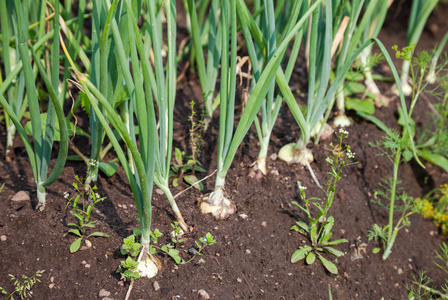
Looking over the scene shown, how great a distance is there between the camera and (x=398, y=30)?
3406mm

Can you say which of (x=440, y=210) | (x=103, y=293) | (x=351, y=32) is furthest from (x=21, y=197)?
(x=440, y=210)

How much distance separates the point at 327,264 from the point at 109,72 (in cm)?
93

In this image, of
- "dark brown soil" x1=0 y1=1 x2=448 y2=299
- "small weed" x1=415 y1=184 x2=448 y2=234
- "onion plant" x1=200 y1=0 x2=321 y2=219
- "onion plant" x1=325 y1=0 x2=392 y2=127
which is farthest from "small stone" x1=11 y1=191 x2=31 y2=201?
"small weed" x1=415 y1=184 x2=448 y2=234

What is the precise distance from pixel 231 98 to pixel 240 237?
466 millimetres

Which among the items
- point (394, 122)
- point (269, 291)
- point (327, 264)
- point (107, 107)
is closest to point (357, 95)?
point (394, 122)

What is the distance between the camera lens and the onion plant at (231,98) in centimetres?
130

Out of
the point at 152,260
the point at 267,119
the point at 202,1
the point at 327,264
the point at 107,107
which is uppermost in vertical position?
the point at 107,107

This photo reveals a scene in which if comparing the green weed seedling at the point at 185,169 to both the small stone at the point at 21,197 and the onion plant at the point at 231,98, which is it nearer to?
the onion plant at the point at 231,98

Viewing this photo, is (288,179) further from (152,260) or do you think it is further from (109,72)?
(109,72)

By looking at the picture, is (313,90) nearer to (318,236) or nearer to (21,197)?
(318,236)

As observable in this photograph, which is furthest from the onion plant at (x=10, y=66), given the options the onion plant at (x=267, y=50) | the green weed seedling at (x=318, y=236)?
the green weed seedling at (x=318, y=236)

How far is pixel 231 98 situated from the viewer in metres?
1.38

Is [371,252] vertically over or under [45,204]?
under

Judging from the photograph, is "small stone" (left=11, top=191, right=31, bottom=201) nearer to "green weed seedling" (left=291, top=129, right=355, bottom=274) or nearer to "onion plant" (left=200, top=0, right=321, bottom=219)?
"onion plant" (left=200, top=0, right=321, bottom=219)
